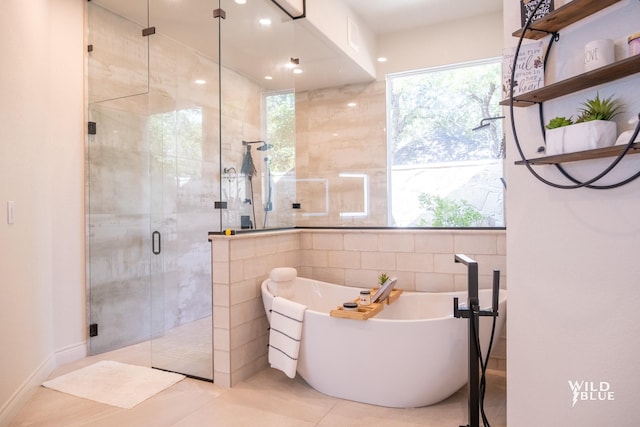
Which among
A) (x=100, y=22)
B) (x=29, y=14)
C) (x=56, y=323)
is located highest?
(x=100, y=22)

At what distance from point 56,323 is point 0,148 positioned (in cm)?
151

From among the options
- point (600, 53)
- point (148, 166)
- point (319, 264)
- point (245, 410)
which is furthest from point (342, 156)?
point (600, 53)

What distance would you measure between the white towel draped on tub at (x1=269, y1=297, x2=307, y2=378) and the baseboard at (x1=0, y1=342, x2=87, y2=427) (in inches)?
58.8

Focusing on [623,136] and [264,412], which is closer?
[623,136]

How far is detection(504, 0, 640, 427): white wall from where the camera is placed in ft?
3.95

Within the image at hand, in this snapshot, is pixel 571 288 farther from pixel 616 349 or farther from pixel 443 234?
pixel 443 234

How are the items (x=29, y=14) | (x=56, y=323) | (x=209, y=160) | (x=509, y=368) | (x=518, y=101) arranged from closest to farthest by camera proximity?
(x=518, y=101), (x=509, y=368), (x=29, y=14), (x=56, y=323), (x=209, y=160)

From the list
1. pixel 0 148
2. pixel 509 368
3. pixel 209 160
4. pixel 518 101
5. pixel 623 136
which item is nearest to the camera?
pixel 623 136

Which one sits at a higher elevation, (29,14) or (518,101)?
(29,14)

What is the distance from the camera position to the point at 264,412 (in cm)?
244

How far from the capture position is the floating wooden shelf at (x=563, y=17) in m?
1.19

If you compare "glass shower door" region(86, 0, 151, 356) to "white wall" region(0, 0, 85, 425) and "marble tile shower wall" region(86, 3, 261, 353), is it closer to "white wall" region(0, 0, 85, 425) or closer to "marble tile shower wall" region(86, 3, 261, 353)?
"marble tile shower wall" region(86, 3, 261, 353)

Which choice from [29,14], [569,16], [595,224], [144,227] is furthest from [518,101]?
[144,227]

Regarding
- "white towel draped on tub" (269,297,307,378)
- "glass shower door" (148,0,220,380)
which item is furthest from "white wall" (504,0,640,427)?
"glass shower door" (148,0,220,380)
